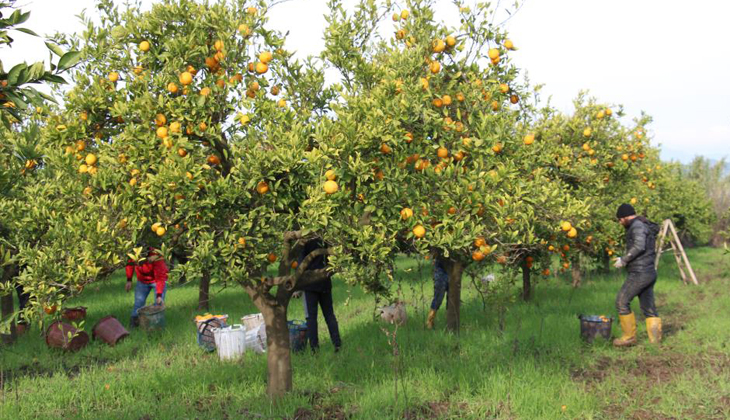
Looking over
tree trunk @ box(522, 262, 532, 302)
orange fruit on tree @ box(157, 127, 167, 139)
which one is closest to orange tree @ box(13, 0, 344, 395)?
orange fruit on tree @ box(157, 127, 167, 139)

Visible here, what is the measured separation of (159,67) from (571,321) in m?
7.47

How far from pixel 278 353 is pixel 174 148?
100 inches

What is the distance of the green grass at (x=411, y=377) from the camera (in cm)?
520

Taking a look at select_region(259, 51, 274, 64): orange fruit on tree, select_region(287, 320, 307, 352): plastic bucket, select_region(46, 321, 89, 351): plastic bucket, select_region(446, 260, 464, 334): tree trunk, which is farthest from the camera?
select_region(446, 260, 464, 334): tree trunk

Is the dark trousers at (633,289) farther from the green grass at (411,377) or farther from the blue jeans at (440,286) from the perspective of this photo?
the blue jeans at (440,286)

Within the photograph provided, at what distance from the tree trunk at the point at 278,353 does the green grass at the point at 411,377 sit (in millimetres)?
162

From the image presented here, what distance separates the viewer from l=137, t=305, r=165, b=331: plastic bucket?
894 centimetres

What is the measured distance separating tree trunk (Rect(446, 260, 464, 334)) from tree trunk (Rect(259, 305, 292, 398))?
331cm

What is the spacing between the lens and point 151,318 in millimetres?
8969

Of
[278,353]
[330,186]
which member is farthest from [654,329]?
[330,186]

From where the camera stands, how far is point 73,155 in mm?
4203

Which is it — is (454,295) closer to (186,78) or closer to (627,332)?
(627,332)

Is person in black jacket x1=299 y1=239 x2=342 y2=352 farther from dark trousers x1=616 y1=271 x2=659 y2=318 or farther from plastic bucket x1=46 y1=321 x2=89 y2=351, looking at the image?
dark trousers x1=616 y1=271 x2=659 y2=318

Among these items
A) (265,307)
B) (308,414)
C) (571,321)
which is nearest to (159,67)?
(265,307)
